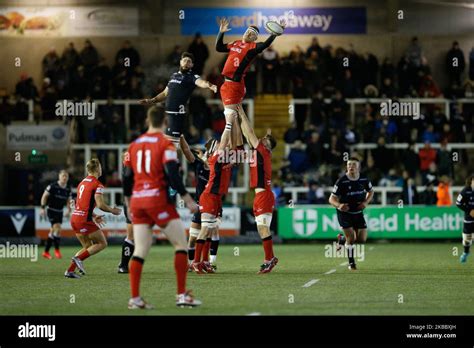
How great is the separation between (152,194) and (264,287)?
4015 mm

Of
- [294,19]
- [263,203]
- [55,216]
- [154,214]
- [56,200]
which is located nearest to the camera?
[154,214]

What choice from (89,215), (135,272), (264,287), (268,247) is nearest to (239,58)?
(268,247)

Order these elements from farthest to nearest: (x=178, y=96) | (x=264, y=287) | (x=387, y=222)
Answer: (x=387, y=222) < (x=178, y=96) < (x=264, y=287)

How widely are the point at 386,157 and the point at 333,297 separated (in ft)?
67.0

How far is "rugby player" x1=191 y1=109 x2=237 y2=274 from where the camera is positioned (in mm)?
19531

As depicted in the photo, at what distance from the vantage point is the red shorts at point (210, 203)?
1964cm

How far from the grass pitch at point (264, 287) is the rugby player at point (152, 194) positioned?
0.65m

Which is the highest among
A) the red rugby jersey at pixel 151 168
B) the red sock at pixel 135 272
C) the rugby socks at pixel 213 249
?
the red rugby jersey at pixel 151 168

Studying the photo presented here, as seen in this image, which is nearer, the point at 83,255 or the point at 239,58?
the point at 83,255

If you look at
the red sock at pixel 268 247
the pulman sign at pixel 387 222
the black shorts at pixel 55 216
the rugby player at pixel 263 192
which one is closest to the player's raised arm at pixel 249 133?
the rugby player at pixel 263 192

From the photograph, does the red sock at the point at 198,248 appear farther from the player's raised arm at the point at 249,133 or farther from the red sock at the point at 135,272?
the red sock at the point at 135,272

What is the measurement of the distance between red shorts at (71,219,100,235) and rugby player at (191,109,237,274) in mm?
1981

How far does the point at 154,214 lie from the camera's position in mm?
13016

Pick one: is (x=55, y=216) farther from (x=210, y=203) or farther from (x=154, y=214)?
(x=154, y=214)
